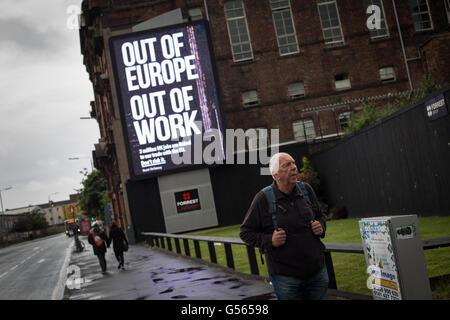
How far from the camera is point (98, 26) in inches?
1587

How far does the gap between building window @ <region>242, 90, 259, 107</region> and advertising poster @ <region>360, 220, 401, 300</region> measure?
3051 cm

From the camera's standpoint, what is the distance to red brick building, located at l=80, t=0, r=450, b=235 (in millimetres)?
36500

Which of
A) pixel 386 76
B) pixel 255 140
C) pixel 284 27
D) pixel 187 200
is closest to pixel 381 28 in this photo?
pixel 386 76

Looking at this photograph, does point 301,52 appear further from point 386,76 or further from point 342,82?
point 386,76

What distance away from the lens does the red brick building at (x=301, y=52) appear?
36.5m

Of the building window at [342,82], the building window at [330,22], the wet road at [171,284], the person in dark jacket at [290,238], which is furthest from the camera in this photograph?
the building window at [330,22]

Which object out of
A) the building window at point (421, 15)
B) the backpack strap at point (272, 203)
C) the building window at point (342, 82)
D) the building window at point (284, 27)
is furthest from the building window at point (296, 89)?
the backpack strap at point (272, 203)

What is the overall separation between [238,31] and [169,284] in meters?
26.6

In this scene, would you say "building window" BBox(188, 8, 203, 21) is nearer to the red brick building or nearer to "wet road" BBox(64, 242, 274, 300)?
the red brick building

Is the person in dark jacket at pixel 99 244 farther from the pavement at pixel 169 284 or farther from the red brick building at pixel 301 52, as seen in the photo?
the red brick building at pixel 301 52

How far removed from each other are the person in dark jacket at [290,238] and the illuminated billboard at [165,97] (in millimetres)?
24498

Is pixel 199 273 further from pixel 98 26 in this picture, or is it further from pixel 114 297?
pixel 98 26

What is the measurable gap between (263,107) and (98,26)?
1367 centimetres

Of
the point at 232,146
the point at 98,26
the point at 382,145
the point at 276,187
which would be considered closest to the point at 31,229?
the point at 98,26
